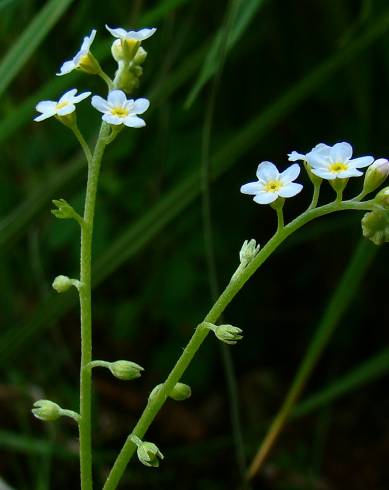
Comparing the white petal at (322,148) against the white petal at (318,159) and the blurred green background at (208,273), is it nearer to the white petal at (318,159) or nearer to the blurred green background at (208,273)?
the white petal at (318,159)

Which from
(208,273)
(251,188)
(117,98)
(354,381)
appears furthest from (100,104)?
(208,273)

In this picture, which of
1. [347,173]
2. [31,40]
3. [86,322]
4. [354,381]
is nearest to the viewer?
[347,173]

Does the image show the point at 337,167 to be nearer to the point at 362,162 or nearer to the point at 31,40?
the point at 362,162

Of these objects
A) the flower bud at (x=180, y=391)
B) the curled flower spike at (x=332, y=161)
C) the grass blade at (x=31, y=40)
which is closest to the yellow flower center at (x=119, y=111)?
the curled flower spike at (x=332, y=161)

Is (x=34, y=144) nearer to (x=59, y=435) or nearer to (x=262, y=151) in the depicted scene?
(x=262, y=151)

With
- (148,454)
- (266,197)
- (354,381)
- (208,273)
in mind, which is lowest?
(148,454)

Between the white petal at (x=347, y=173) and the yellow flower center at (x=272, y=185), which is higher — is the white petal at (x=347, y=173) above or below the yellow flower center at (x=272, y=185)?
above

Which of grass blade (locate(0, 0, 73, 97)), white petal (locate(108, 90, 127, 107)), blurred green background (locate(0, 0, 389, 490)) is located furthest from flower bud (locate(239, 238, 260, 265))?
blurred green background (locate(0, 0, 389, 490))

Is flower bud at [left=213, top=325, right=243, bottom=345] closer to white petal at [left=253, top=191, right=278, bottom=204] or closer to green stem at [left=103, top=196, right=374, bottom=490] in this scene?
green stem at [left=103, top=196, right=374, bottom=490]
